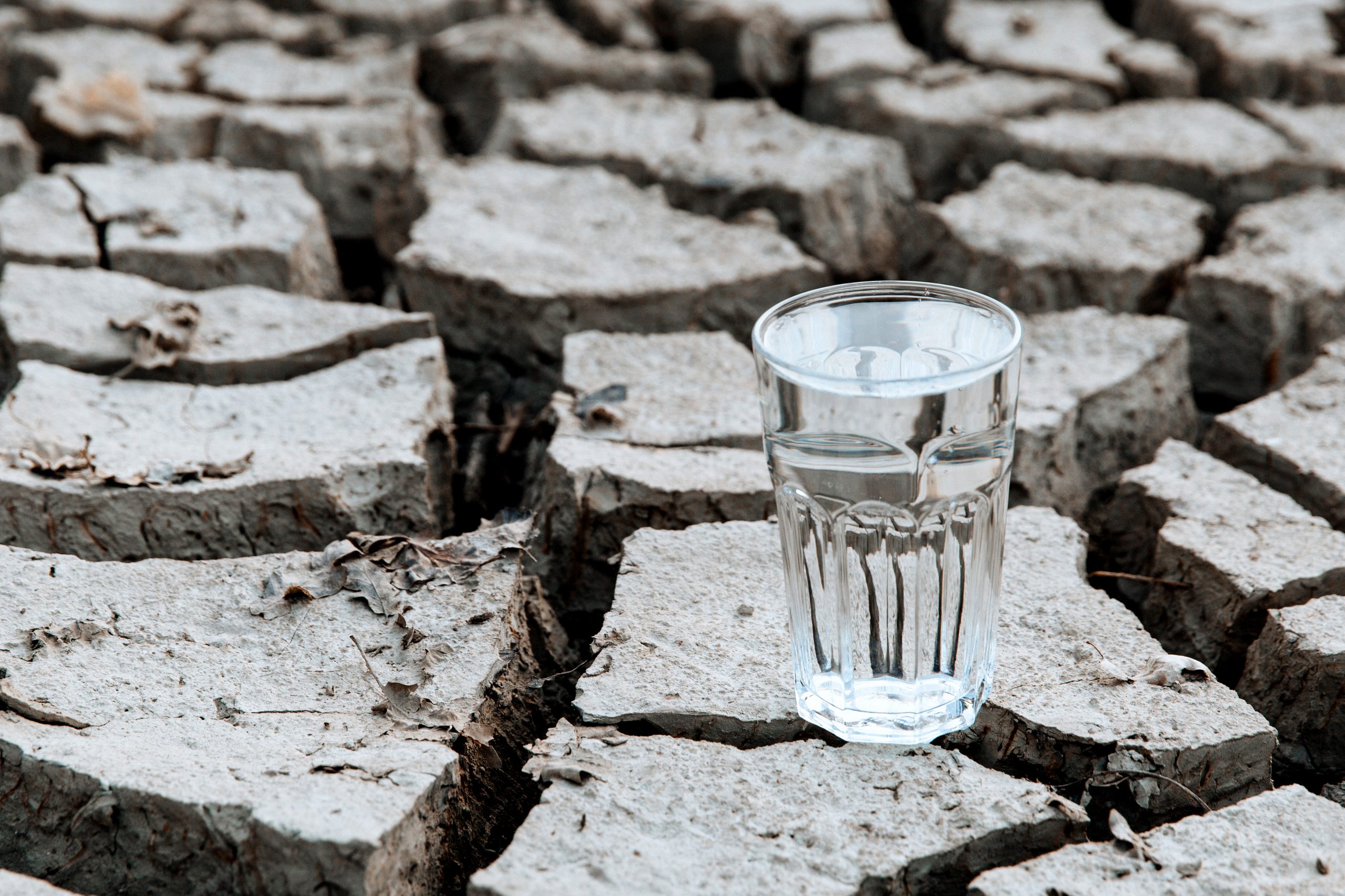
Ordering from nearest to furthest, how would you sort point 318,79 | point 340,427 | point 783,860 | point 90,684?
1. point 783,860
2. point 90,684
3. point 340,427
4. point 318,79

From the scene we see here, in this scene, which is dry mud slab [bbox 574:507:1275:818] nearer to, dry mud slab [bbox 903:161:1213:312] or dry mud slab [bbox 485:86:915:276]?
dry mud slab [bbox 903:161:1213:312]

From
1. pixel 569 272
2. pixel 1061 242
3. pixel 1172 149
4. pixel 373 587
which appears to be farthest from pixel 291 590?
pixel 1172 149

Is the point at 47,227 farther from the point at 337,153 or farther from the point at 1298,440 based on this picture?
the point at 1298,440

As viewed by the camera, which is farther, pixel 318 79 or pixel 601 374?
pixel 318 79

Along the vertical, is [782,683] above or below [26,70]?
below

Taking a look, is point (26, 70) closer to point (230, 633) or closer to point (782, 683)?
point (230, 633)

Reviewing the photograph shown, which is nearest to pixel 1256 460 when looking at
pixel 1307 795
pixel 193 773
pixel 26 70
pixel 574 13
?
pixel 1307 795

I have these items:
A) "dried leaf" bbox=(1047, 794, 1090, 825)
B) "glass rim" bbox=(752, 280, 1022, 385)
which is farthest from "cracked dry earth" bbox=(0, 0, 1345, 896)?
"glass rim" bbox=(752, 280, 1022, 385)
